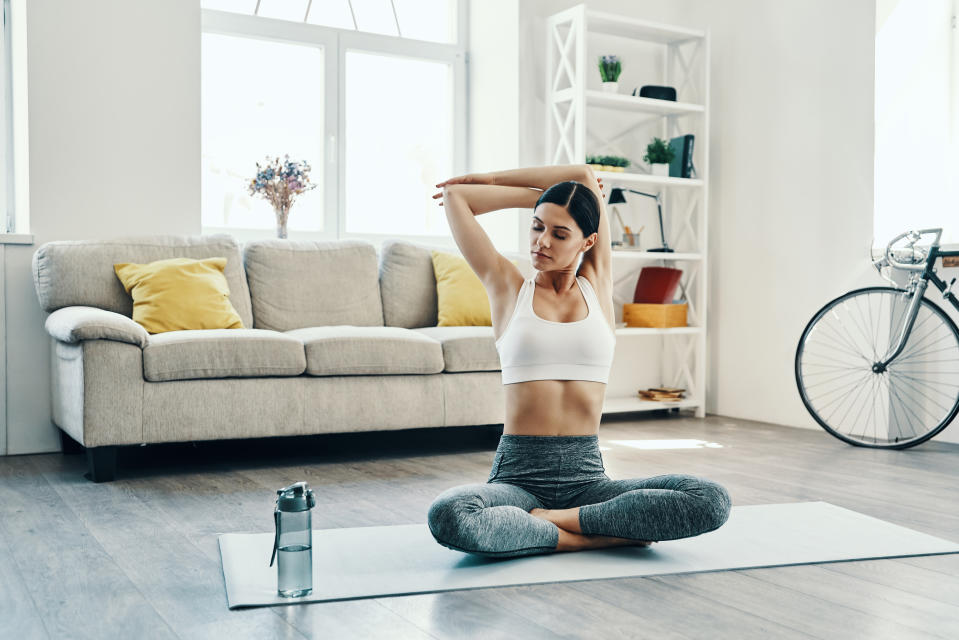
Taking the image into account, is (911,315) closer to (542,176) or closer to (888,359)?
(888,359)

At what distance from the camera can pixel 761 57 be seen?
5.11 metres

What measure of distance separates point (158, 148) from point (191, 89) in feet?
0.99

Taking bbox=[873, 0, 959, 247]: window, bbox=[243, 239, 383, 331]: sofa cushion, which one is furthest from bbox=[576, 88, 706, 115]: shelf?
bbox=[243, 239, 383, 331]: sofa cushion

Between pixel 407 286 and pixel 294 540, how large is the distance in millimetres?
2647

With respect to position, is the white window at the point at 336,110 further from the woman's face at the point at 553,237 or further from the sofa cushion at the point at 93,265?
Answer: the woman's face at the point at 553,237

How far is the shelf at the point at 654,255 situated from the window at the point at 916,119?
3.10 ft

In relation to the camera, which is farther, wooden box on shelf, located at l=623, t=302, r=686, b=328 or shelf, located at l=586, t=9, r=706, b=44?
wooden box on shelf, located at l=623, t=302, r=686, b=328

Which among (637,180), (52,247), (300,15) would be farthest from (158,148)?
(637,180)

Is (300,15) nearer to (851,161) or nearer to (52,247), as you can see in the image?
(52,247)

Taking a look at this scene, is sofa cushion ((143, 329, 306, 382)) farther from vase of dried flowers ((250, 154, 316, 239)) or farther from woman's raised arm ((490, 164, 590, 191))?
woman's raised arm ((490, 164, 590, 191))

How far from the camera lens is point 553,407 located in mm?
2221

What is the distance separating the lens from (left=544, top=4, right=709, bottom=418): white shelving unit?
16.0 feet

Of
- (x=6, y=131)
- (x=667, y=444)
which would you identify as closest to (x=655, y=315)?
(x=667, y=444)

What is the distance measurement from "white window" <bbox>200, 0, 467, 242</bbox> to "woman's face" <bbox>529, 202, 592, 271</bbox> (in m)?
2.85
